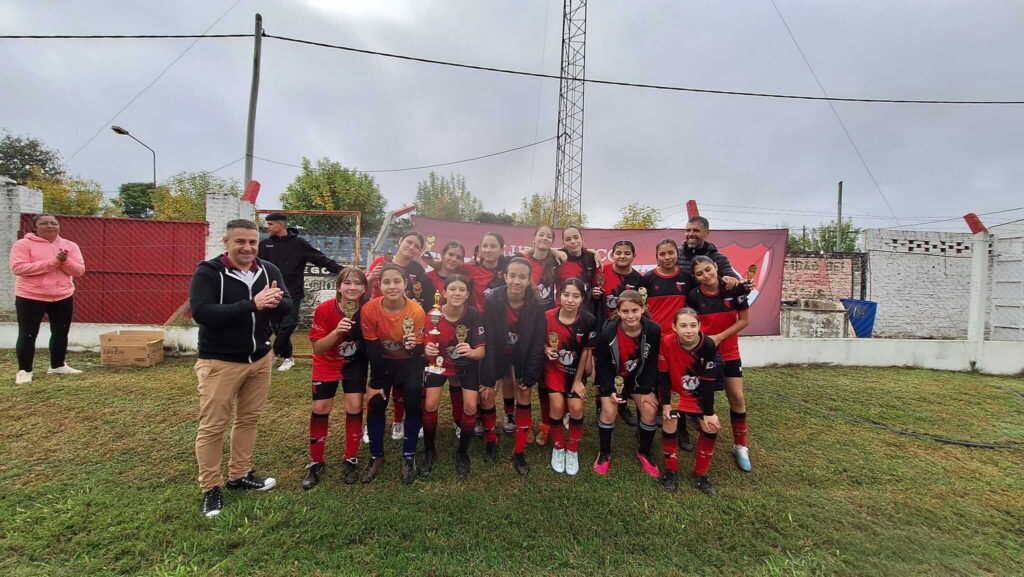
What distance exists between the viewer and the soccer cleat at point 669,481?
286 cm

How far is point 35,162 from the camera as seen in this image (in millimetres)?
32625

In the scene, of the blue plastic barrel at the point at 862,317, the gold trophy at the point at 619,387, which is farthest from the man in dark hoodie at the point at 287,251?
the blue plastic barrel at the point at 862,317

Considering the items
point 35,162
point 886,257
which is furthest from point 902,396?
point 35,162

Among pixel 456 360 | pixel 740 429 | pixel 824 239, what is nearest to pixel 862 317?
pixel 740 429

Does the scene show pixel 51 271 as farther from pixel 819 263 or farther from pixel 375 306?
pixel 819 263

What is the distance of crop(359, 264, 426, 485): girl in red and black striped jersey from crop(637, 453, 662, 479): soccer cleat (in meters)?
1.82

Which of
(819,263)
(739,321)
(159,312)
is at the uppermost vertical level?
(819,263)

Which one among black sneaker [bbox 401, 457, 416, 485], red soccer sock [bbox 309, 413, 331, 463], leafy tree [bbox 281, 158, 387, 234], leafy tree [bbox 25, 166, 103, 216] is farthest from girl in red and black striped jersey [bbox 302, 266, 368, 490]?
leafy tree [bbox 25, 166, 103, 216]

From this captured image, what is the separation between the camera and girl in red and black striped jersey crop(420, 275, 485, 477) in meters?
3.02

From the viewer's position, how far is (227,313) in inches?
90.5

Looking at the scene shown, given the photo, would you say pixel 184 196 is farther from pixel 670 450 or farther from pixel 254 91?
pixel 670 450

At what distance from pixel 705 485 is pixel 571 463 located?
986 mm

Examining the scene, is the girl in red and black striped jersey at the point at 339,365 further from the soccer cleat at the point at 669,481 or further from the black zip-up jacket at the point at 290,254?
the soccer cleat at the point at 669,481

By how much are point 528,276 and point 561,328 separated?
20.4 inches
